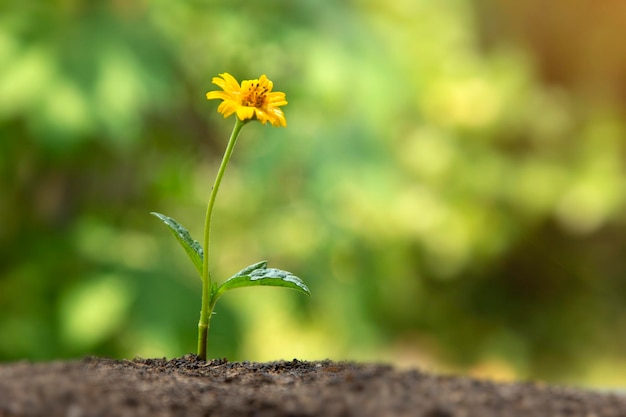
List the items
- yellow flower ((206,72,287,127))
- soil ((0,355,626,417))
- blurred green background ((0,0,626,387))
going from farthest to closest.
→ blurred green background ((0,0,626,387))
yellow flower ((206,72,287,127))
soil ((0,355,626,417))

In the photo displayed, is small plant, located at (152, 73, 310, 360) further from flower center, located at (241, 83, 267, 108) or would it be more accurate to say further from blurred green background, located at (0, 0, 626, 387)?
blurred green background, located at (0, 0, 626, 387)

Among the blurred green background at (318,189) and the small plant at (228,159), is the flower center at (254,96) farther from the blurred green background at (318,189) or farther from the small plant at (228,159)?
the blurred green background at (318,189)

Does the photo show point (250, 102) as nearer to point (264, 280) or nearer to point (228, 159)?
point (228, 159)

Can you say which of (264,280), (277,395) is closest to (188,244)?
(264,280)

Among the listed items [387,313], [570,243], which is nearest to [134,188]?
[387,313]

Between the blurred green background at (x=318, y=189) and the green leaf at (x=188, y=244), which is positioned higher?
the blurred green background at (x=318, y=189)

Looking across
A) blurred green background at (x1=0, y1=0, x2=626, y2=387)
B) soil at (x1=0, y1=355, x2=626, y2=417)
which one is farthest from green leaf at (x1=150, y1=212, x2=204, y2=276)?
blurred green background at (x1=0, y1=0, x2=626, y2=387)

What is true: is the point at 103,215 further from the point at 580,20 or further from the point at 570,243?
the point at 580,20

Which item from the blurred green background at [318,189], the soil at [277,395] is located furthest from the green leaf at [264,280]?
the blurred green background at [318,189]
